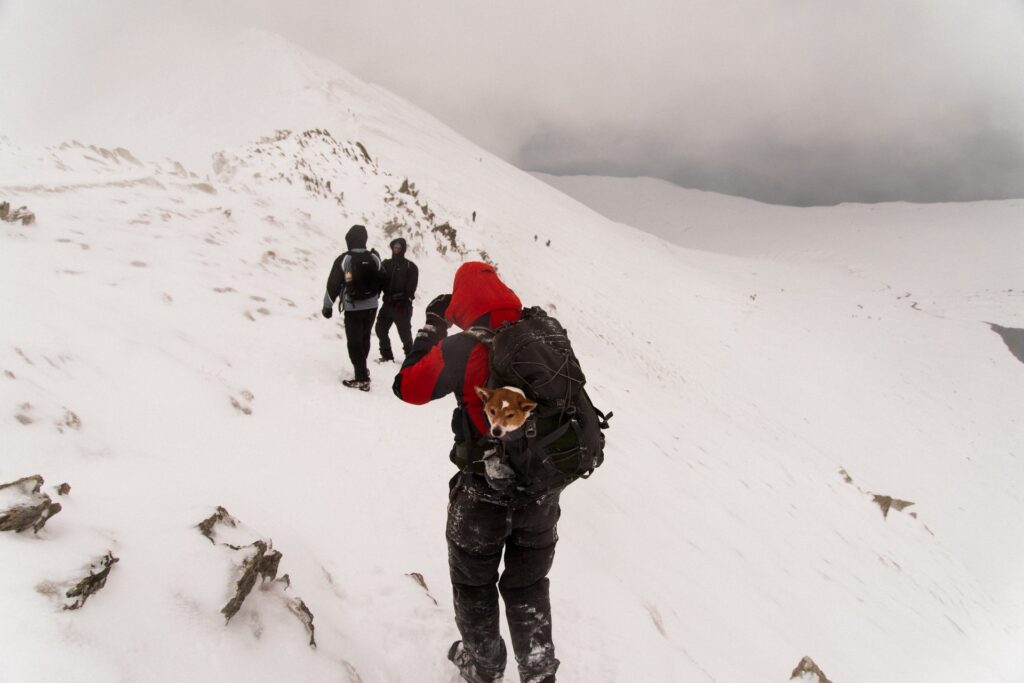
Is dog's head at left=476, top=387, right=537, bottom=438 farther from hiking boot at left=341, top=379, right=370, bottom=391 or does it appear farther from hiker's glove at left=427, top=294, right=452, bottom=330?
hiking boot at left=341, top=379, right=370, bottom=391

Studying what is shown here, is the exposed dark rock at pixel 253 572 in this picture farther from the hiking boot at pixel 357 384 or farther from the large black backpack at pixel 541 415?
the hiking boot at pixel 357 384

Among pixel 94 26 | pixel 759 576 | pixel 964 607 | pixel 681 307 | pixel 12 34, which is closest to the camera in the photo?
pixel 759 576

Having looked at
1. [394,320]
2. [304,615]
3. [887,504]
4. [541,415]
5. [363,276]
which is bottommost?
[887,504]

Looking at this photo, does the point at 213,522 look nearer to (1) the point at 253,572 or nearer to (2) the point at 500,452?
(1) the point at 253,572

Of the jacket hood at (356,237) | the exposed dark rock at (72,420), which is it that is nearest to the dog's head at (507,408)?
the exposed dark rock at (72,420)

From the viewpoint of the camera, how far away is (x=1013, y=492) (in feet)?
53.4

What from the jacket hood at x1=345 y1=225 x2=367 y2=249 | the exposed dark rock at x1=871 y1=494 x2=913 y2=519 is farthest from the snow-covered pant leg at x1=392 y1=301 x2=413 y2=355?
the exposed dark rock at x1=871 y1=494 x2=913 y2=519

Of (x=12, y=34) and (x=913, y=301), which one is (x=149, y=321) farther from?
(x=913, y=301)

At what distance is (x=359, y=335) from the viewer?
5996 mm

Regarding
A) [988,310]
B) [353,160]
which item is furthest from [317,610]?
[988,310]

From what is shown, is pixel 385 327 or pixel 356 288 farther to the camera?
pixel 385 327

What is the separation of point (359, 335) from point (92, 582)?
4196 mm

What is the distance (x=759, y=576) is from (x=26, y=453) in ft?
22.9

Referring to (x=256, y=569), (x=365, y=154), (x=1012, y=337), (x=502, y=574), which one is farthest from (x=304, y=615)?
(x=1012, y=337)
